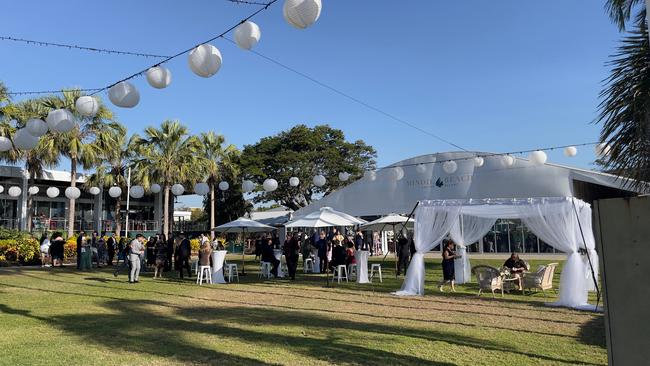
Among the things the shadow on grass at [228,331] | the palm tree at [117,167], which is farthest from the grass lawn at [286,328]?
the palm tree at [117,167]

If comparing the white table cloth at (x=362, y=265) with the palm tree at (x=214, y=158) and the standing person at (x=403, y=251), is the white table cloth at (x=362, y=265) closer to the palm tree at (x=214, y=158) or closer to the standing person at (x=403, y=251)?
the standing person at (x=403, y=251)

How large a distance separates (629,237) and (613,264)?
0.17 metres

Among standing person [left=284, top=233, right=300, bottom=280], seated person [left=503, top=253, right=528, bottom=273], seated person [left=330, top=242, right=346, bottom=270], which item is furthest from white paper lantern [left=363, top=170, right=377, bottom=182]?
seated person [left=503, top=253, right=528, bottom=273]

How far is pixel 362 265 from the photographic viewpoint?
1432 centimetres

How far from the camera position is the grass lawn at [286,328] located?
18.7ft

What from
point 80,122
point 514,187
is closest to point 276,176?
point 80,122

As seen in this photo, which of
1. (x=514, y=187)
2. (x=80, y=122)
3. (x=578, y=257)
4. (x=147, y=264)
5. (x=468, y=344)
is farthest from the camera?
(x=80, y=122)

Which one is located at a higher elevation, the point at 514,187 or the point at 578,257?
the point at 514,187

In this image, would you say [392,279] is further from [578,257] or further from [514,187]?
[514,187]

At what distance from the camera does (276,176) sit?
124ft

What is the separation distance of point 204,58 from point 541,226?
834 cm

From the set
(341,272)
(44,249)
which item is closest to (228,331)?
(341,272)

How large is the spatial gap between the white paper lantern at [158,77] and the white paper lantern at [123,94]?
0.34 metres

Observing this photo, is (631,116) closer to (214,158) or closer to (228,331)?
(228,331)
